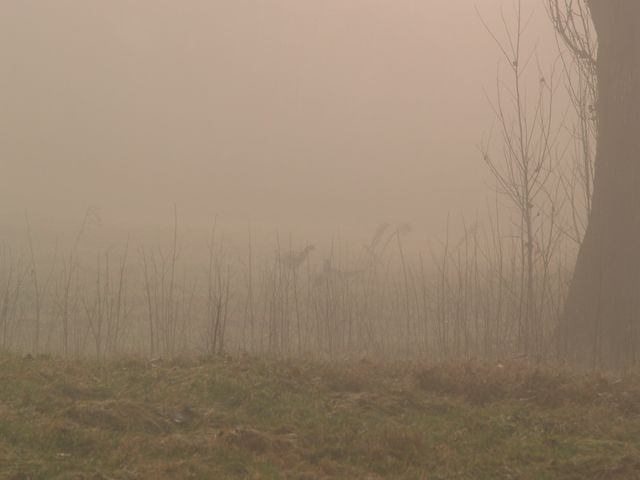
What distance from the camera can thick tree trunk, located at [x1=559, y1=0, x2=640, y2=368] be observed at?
796cm

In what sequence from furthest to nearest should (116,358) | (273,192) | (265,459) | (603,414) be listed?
(273,192) → (116,358) → (603,414) → (265,459)

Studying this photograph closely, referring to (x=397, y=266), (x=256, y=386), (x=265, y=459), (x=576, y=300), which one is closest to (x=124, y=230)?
(x=397, y=266)

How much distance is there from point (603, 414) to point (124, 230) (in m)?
14.6

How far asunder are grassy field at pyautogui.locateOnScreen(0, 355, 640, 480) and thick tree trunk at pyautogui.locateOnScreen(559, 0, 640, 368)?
7.56 ft

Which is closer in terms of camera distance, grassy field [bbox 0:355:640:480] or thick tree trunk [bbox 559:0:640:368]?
grassy field [bbox 0:355:640:480]

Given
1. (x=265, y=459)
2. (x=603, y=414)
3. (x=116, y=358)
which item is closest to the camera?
(x=265, y=459)

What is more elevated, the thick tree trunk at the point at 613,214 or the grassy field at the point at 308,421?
the thick tree trunk at the point at 613,214

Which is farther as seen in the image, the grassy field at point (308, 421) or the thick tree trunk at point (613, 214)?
the thick tree trunk at point (613, 214)

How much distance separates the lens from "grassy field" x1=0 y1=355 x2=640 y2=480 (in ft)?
12.7

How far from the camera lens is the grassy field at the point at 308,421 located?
12.7ft

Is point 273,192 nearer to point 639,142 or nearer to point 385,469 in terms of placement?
point 639,142

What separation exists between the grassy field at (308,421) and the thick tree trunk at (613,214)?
90.8 inches

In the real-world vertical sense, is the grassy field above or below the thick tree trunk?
below

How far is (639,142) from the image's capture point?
832 centimetres
